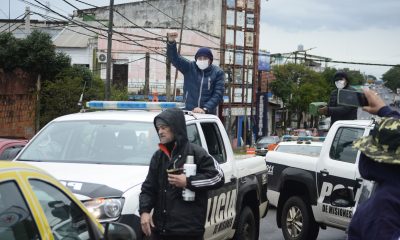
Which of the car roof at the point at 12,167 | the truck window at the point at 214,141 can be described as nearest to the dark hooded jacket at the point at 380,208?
the car roof at the point at 12,167

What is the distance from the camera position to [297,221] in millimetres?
10242

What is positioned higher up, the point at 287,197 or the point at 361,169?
the point at 361,169

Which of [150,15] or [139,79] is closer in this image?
[139,79]

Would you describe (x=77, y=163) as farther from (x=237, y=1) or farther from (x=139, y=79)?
(x=237, y=1)

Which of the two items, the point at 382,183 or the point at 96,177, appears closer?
the point at 382,183

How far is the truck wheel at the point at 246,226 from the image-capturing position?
8.16 metres

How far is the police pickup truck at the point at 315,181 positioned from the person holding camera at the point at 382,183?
556cm

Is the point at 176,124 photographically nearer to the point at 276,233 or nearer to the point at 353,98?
the point at 353,98

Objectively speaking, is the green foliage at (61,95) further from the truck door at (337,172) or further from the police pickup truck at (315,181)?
the truck door at (337,172)

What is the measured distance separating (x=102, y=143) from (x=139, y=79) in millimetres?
43418

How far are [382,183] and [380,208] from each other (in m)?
0.17

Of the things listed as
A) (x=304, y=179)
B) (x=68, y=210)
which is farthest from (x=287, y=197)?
(x=68, y=210)

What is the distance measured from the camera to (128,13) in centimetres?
5544

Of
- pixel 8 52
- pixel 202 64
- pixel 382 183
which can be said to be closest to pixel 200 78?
pixel 202 64
